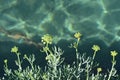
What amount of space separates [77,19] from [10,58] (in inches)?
64.9

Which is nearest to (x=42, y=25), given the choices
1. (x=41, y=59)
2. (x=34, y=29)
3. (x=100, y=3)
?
(x=34, y=29)

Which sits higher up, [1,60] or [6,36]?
[6,36]

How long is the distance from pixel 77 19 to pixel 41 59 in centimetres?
115

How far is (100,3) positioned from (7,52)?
2.26m

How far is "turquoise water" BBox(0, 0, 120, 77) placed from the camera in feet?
23.8

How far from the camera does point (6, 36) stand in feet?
24.6

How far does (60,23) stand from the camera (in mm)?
7395

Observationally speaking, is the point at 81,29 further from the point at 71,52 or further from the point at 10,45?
the point at 10,45

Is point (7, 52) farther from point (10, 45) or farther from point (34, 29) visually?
point (34, 29)

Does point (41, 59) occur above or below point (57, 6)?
below

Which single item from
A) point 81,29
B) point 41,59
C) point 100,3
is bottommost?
point 41,59

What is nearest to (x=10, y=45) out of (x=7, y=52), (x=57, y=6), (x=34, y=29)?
(x=7, y=52)

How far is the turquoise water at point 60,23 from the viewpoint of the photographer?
725cm

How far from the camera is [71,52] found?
7211mm
